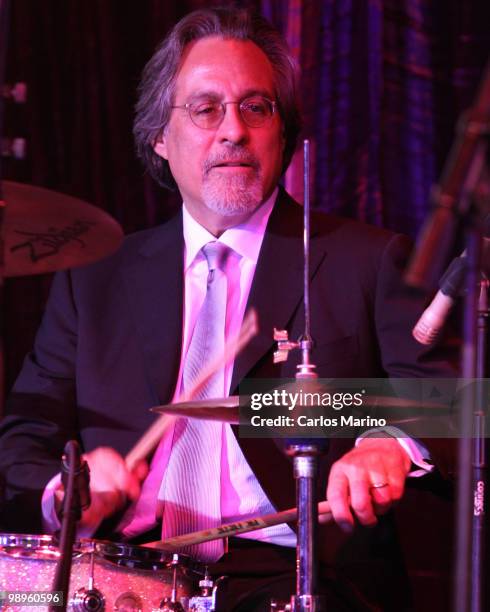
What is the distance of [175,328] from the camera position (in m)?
2.10

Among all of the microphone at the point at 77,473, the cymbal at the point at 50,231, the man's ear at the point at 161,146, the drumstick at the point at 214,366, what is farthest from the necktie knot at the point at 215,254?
the microphone at the point at 77,473

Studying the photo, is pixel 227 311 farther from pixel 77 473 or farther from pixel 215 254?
pixel 77 473

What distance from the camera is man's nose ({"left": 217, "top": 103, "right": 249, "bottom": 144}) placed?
2.13 metres

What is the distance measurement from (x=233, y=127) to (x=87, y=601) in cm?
104

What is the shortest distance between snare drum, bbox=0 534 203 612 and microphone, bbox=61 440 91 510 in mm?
300

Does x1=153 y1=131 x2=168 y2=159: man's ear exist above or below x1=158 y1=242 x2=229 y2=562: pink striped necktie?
above

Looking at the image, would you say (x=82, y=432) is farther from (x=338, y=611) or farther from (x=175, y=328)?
(x=338, y=611)

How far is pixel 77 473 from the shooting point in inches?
52.1

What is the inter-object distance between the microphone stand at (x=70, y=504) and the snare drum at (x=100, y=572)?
0.26 metres

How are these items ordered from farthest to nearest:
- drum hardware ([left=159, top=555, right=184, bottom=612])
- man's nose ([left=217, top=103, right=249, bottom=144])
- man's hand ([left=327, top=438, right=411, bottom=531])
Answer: man's nose ([left=217, top=103, right=249, bottom=144])
drum hardware ([left=159, top=555, right=184, bottom=612])
man's hand ([left=327, top=438, right=411, bottom=531])

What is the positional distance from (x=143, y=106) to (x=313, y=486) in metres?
1.31

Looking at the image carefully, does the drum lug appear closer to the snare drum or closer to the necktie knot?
the snare drum

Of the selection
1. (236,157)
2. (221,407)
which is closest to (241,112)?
(236,157)

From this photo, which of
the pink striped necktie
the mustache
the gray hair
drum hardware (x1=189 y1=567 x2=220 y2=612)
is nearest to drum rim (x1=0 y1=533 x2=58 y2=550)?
drum hardware (x1=189 y1=567 x2=220 y2=612)
